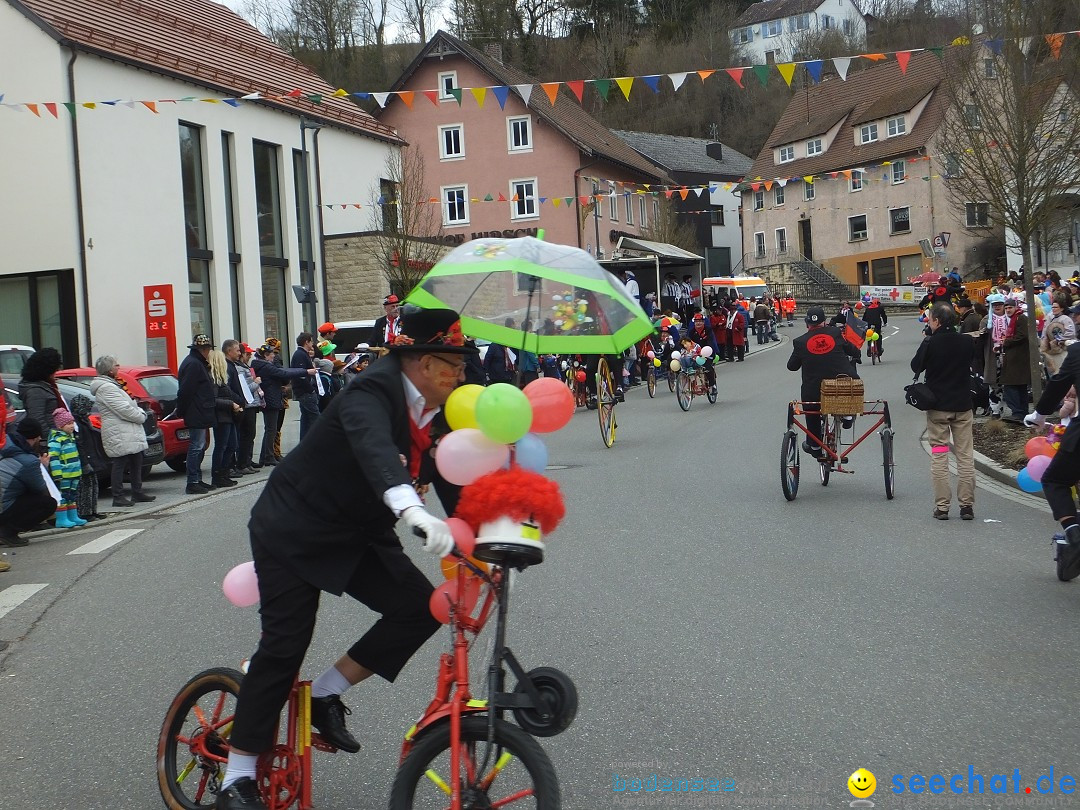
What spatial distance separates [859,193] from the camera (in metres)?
65.8

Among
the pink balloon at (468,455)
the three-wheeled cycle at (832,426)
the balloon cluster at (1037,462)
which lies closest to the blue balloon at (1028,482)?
the balloon cluster at (1037,462)

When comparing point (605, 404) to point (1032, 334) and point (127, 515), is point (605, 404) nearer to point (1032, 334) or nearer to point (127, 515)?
point (1032, 334)

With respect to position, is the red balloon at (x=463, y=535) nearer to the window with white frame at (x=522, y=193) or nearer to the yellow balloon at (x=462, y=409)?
the yellow balloon at (x=462, y=409)

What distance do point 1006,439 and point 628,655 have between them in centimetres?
1118

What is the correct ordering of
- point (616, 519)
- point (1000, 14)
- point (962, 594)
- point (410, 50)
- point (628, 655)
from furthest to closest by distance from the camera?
point (410, 50), point (1000, 14), point (616, 519), point (962, 594), point (628, 655)

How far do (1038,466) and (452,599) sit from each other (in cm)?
576

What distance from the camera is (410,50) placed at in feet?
180

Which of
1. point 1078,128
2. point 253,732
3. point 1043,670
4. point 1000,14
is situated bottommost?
point 1043,670

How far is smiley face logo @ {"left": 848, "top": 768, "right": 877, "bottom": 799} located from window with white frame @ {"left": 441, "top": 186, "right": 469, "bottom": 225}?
159 feet

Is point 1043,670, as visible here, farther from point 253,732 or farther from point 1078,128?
point 1078,128

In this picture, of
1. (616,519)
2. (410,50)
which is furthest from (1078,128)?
(410,50)

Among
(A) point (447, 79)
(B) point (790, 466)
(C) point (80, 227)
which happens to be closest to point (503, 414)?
(B) point (790, 466)

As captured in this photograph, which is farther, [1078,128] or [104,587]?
[1078,128]

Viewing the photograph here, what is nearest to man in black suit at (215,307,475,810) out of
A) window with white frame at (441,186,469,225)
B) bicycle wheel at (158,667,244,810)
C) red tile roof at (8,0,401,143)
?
bicycle wheel at (158,667,244,810)
